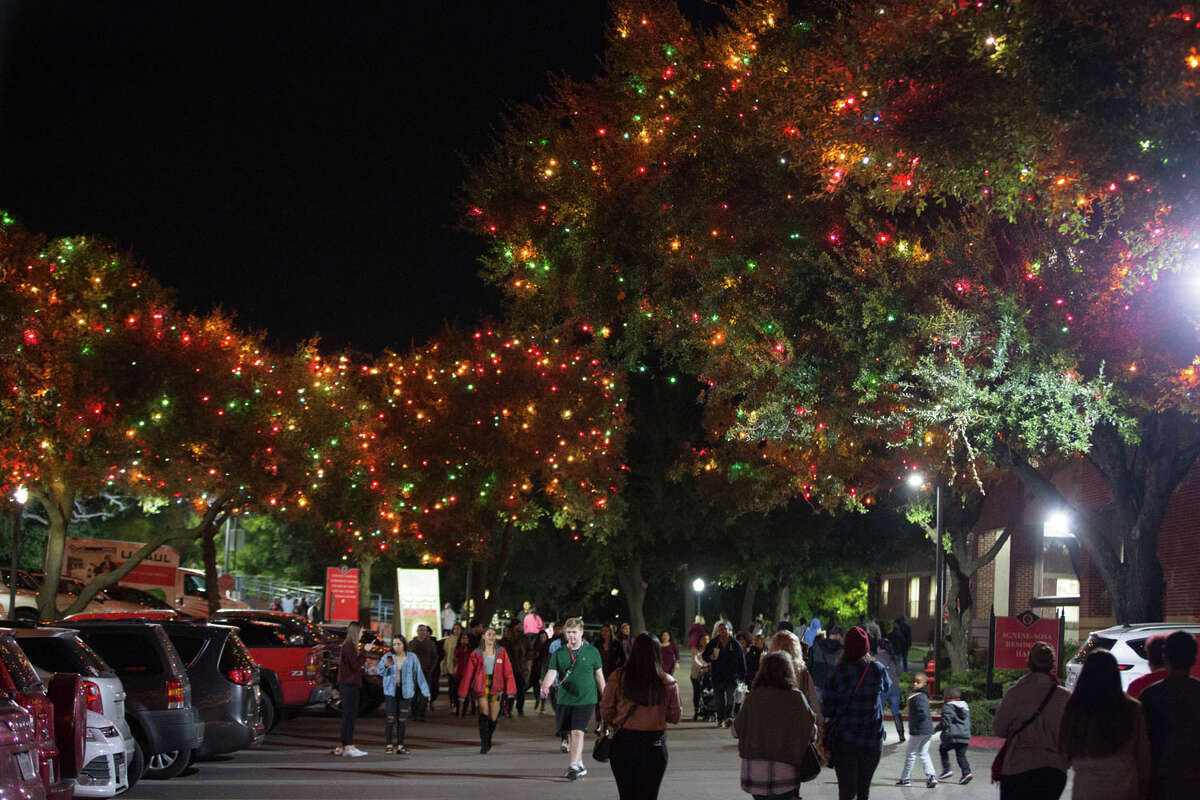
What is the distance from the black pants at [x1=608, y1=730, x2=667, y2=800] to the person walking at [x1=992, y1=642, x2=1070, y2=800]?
8.00 ft

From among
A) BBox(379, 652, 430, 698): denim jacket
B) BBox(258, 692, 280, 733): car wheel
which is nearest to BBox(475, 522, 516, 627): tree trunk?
BBox(258, 692, 280, 733): car wheel

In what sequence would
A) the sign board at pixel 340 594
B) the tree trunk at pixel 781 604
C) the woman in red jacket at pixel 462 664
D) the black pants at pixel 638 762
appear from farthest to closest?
the tree trunk at pixel 781 604, the sign board at pixel 340 594, the woman in red jacket at pixel 462 664, the black pants at pixel 638 762

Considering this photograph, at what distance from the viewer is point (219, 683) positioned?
1614 cm

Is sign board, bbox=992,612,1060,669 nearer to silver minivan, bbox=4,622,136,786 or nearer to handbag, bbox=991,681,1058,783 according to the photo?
handbag, bbox=991,681,1058,783

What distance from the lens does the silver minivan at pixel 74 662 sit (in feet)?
39.3

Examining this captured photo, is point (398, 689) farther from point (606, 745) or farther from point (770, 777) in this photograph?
point (770, 777)

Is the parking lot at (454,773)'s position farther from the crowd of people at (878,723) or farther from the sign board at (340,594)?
the sign board at (340,594)

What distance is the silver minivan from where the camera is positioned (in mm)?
11977

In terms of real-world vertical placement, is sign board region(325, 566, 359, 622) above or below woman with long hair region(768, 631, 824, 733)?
below

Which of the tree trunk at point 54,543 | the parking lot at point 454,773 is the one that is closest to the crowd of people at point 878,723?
the parking lot at point 454,773

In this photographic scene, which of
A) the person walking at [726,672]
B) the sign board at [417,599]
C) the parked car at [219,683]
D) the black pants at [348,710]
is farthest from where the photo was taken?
the sign board at [417,599]

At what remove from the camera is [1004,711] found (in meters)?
8.79

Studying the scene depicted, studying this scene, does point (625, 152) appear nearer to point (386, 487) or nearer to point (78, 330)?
point (78, 330)

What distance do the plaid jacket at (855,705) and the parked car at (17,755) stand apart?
6.21 metres
